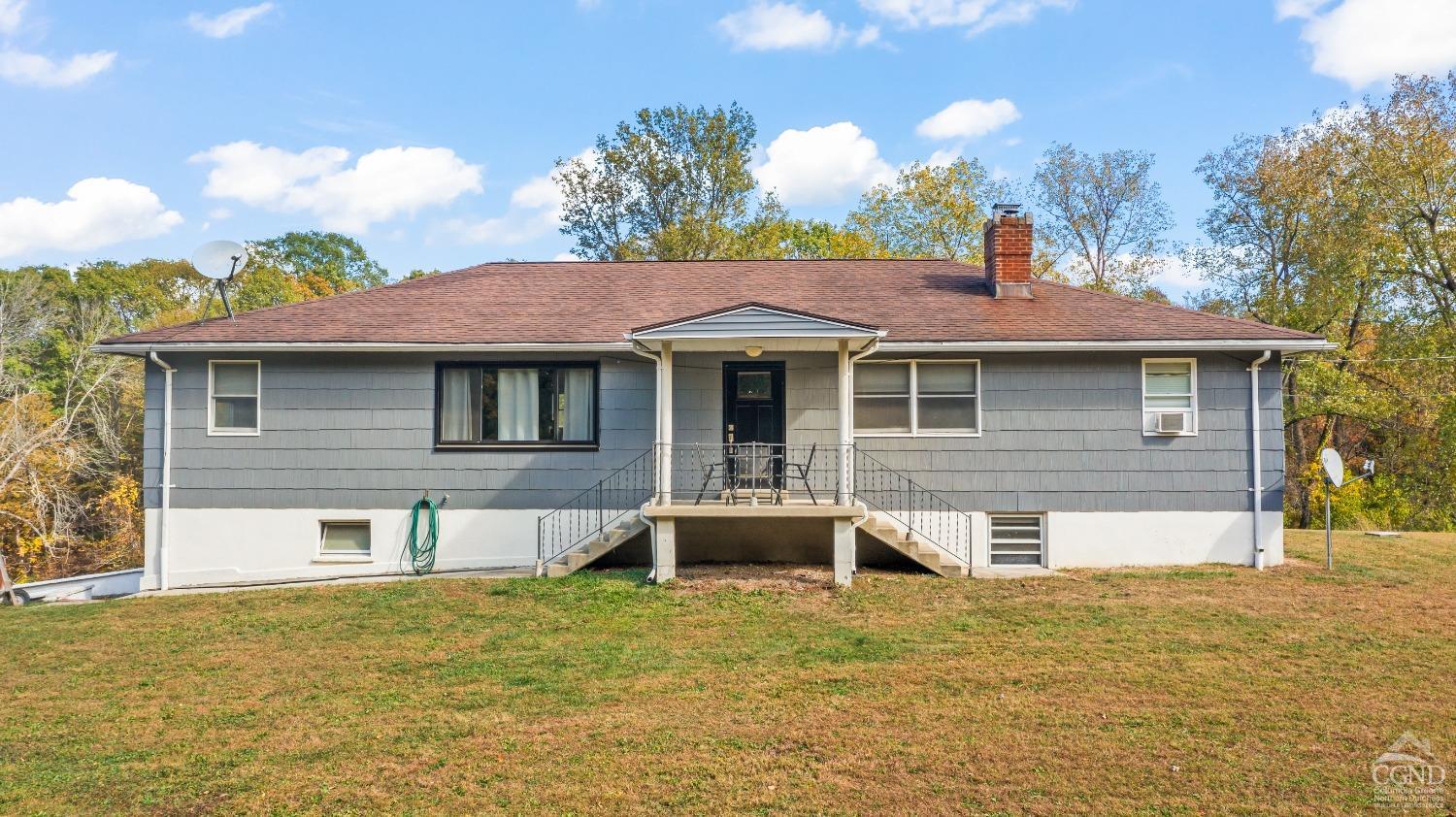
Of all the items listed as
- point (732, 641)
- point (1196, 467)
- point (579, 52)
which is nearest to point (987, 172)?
point (579, 52)

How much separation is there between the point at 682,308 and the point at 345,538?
19.1ft

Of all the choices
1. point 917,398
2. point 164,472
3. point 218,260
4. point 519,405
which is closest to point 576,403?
point 519,405

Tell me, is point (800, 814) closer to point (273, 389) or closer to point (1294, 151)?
point (273, 389)

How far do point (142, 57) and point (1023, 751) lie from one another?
21232 mm

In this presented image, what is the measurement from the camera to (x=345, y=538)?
11.9 m

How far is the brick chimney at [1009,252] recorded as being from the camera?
1295cm

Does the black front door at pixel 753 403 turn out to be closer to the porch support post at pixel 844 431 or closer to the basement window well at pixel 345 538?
the porch support post at pixel 844 431

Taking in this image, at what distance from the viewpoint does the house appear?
37.6 feet

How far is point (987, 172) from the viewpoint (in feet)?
94.2

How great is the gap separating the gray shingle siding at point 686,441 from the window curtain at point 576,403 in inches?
10.8

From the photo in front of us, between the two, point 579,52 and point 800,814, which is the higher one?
point 579,52

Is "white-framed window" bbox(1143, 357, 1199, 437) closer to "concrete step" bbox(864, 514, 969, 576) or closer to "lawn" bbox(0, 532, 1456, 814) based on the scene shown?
"lawn" bbox(0, 532, 1456, 814)

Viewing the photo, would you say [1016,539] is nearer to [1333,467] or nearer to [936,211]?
[1333,467]

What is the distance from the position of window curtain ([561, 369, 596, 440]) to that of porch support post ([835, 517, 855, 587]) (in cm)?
390
